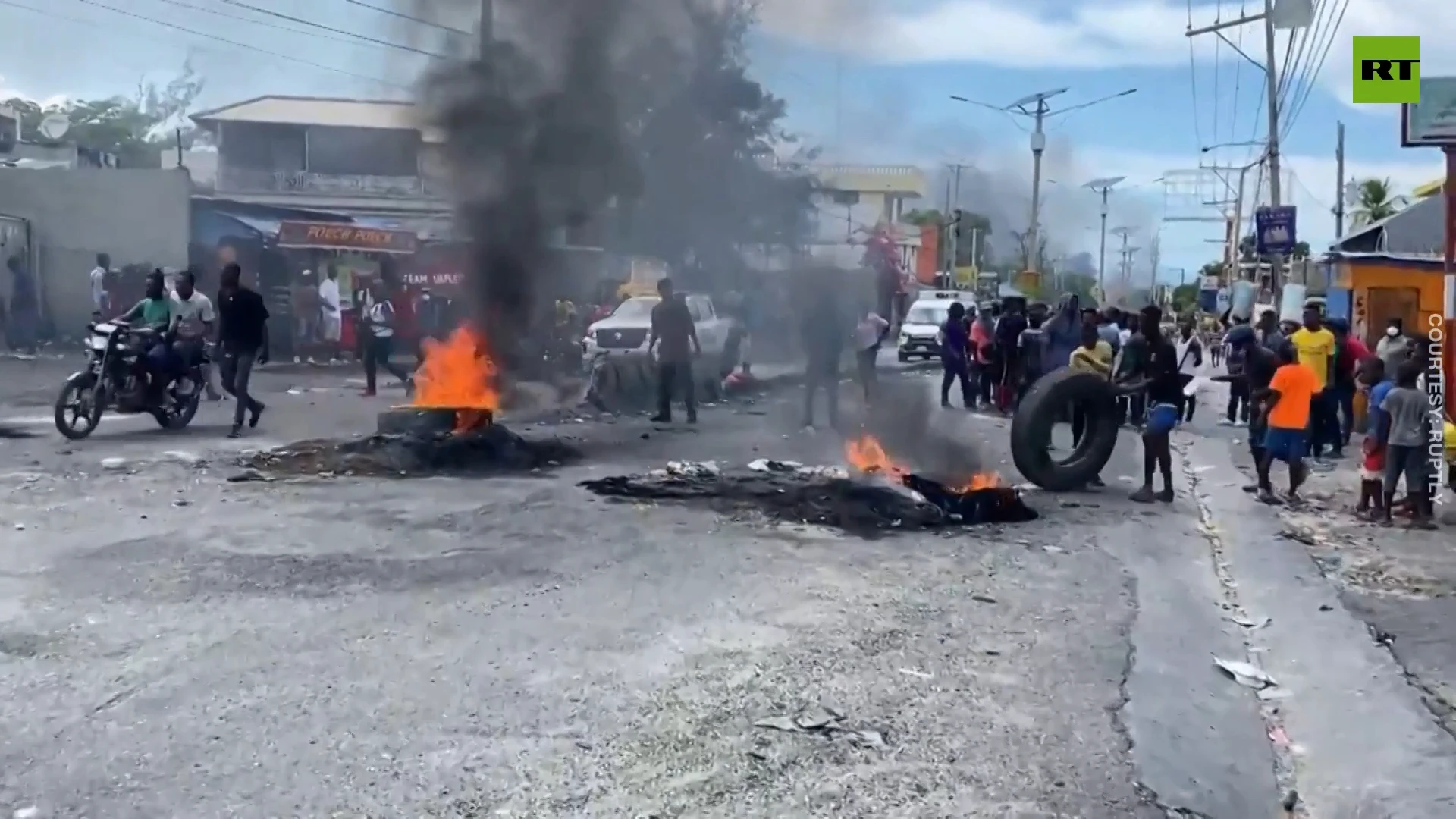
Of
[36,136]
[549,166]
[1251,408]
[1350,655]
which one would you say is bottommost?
[1350,655]

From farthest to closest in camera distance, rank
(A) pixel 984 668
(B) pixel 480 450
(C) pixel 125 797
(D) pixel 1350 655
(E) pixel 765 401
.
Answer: (E) pixel 765 401 → (B) pixel 480 450 → (D) pixel 1350 655 → (A) pixel 984 668 → (C) pixel 125 797

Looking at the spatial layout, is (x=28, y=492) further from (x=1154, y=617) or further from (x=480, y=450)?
(x=1154, y=617)

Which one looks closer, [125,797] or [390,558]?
[125,797]

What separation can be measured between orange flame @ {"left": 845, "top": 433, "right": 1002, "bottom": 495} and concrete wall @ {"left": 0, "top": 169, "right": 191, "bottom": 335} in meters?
19.3

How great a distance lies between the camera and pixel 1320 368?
14844mm

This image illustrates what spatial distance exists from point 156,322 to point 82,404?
4.18 feet

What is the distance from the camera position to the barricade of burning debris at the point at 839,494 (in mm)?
9758

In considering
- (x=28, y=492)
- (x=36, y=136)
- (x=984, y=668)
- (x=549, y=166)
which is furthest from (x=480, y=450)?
(x=36, y=136)

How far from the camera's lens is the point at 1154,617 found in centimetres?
770

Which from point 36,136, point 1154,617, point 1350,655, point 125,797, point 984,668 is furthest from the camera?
point 36,136

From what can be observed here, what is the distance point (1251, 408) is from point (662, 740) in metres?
8.70

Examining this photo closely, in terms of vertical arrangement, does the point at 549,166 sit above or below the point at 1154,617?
above

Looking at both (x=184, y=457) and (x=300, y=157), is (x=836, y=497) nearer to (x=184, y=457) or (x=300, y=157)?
(x=184, y=457)

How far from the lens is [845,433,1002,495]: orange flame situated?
10805 mm
